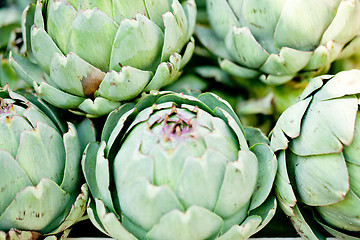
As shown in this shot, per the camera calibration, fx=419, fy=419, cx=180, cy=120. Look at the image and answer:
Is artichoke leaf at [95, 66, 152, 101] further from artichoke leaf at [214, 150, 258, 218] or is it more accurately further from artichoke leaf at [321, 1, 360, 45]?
artichoke leaf at [321, 1, 360, 45]

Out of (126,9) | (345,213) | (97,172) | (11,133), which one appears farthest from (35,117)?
(345,213)

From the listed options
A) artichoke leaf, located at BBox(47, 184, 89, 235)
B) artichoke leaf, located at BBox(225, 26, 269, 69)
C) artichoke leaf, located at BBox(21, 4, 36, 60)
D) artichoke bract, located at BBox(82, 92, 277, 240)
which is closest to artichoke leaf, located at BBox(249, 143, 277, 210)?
artichoke bract, located at BBox(82, 92, 277, 240)

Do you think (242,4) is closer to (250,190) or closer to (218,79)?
(218,79)

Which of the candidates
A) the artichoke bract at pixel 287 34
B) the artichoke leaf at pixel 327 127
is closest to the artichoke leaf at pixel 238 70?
the artichoke bract at pixel 287 34

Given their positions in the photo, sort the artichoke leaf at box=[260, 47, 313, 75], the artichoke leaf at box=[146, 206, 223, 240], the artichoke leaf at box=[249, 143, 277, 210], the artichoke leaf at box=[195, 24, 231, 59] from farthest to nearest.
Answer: the artichoke leaf at box=[195, 24, 231, 59] → the artichoke leaf at box=[260, 47, 313, 75] → the artichoke leaf at box=[249, 143, 277, 210] → the artichoke leaf at box=[146, 206, 223, 240]

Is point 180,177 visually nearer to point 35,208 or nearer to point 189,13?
point 35,208

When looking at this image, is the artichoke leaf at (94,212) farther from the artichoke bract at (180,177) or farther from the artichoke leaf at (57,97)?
the artichoke leaf at (57,97)
